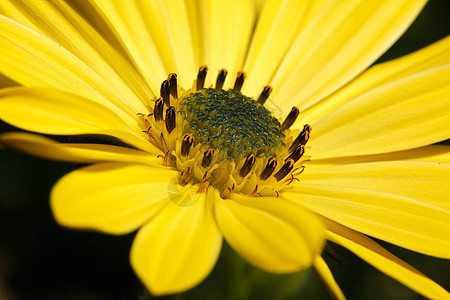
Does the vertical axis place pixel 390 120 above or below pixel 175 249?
above

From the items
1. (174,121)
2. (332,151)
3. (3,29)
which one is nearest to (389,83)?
(332,151)

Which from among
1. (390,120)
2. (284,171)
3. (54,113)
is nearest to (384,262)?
(284,171)

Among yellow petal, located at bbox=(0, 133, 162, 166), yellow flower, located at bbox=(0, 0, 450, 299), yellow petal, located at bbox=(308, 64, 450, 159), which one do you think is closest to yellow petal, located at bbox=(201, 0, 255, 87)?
yellow flower, located at bbox=(0, 0, 450, 299)

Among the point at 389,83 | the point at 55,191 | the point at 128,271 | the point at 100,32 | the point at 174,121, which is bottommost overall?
the point at 128,271

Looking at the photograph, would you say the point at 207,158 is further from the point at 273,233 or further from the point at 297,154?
the point at 273,233

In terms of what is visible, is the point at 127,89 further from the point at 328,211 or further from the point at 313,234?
the point at 313,234

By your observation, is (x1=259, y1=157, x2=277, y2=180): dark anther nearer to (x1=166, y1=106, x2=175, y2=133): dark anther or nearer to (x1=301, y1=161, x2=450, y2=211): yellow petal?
(x1=301, y1=161, x2=450, y2=211): yellow petal
